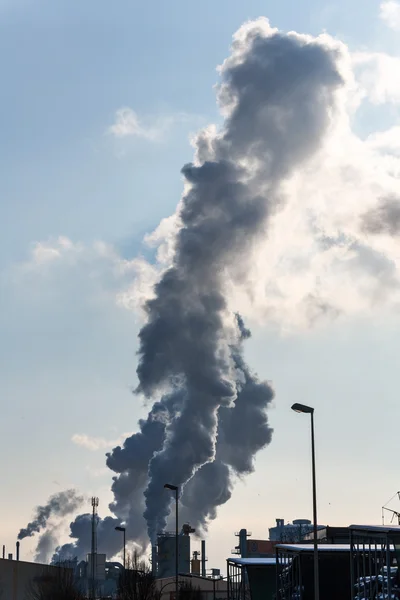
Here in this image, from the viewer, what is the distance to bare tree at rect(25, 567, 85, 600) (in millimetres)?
71931

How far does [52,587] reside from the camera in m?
72.8

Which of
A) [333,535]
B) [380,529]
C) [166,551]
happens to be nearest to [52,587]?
[380,529]

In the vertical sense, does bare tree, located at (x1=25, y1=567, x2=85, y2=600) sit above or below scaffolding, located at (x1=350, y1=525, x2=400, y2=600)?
below

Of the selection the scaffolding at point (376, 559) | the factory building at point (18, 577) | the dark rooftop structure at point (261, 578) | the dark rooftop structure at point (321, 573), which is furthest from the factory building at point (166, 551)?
the scaffolding at point (376, 559)

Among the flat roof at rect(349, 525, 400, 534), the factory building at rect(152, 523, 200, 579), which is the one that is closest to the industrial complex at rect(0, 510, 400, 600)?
the flat roof at rect(349, 525, 400, 534)

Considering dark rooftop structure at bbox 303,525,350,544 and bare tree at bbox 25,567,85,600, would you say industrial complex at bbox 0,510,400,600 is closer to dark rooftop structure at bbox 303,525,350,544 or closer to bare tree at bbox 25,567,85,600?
bare tree at bbox 25,567,85,600

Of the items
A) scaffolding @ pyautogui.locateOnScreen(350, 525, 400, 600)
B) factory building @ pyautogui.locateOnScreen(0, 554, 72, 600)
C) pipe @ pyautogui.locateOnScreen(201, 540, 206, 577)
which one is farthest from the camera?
pipe @ pyautogui.locateOnScreen(201, 540, 206, 577)

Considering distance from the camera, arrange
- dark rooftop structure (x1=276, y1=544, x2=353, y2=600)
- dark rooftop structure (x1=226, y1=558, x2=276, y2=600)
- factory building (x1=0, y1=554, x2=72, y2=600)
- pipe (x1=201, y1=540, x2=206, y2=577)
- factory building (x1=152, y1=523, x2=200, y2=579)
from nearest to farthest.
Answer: dark rooftop structure (x1=276, y1=544, x2=353, y2=600) → dark rooftop structure (x1=226, y1=558, x2=276, y2=600) → factory building (x1=0, y1=554, x2=72, y2=600) → factory building (x1=152, y1=523, x2=200, y2=579) → pipe (x1=201, y1=540, x2=206, y2=577)

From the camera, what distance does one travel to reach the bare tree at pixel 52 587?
7193cm

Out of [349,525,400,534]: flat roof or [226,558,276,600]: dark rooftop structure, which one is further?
[226,558,276,600]: dark rooftop structure

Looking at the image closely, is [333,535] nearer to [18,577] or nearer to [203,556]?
[203,556]

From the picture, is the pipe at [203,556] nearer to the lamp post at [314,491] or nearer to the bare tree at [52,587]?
the bare tree at [52,587]

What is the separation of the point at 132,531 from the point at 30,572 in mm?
86878

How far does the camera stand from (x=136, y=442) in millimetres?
150125
